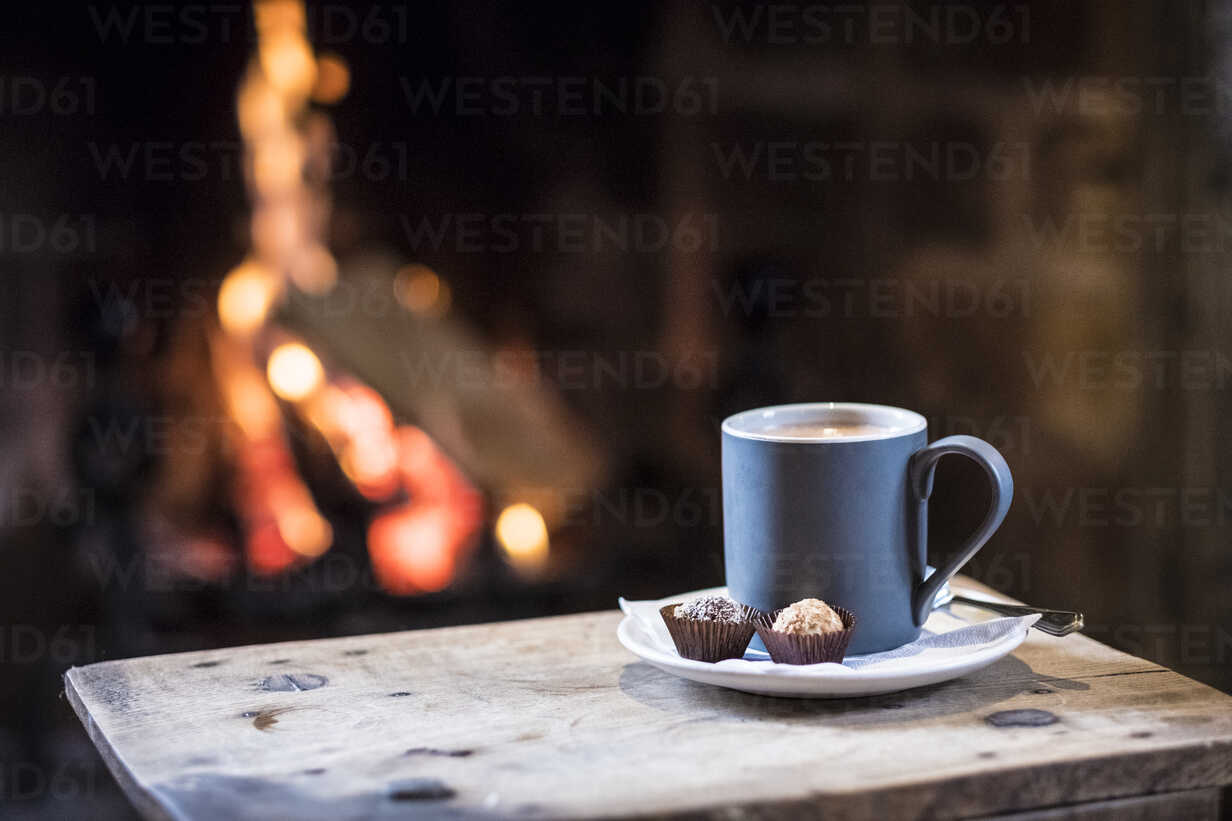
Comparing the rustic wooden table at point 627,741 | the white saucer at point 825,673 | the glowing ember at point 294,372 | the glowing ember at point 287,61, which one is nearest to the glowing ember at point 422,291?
the glowing ember at point 294,372

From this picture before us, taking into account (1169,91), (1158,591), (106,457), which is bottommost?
(1158,591)

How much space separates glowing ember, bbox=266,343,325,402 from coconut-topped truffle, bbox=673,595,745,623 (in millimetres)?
764

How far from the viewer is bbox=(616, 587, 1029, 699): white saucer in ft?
2.44

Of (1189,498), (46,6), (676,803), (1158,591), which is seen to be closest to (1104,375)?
(1189,498)

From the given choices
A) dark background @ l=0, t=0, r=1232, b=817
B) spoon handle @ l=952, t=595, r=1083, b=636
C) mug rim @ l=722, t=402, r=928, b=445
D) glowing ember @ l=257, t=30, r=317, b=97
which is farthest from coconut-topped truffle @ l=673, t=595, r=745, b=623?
glowing ember @ l=257, t=30, r=317, b=97

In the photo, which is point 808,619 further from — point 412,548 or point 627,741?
point 412,548

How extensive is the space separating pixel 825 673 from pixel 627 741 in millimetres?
124

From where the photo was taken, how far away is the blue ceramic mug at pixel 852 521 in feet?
2.64

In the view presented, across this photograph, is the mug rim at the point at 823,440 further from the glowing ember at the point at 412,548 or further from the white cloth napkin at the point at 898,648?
the glowing ember at the point at 412,548

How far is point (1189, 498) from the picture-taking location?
1.66 meters

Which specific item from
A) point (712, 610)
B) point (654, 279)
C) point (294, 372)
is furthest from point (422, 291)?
point (712, 610)

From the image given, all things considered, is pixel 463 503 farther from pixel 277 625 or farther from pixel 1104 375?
pixel 1104 375

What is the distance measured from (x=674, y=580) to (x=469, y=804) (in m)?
0.95

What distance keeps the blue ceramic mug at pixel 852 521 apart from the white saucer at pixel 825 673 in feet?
0.14
